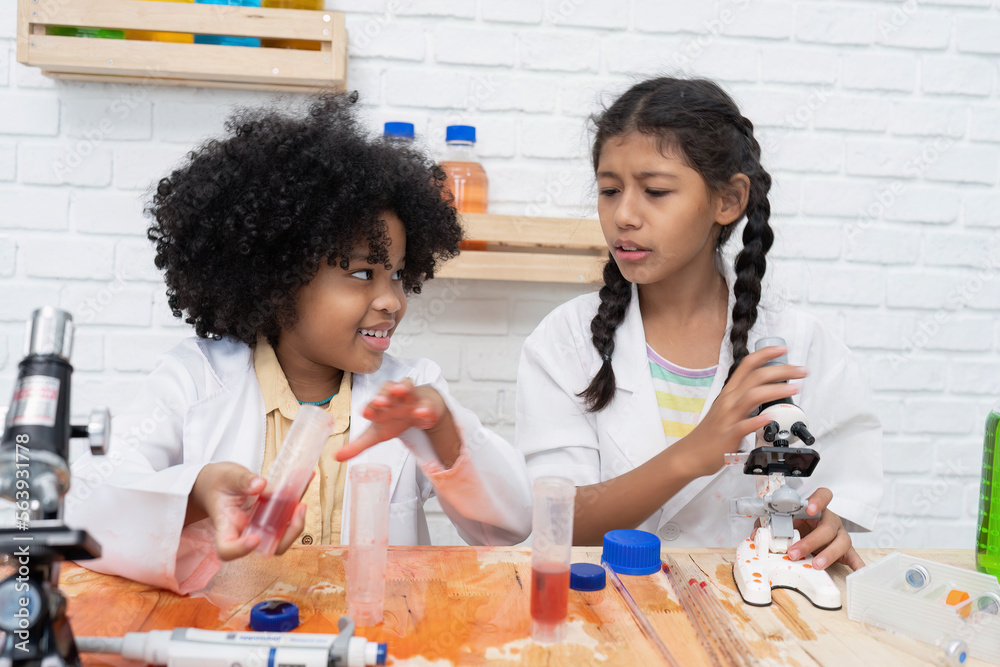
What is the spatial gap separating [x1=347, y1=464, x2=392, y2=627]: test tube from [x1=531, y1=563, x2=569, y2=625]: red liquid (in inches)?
5.9

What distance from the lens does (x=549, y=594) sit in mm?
700

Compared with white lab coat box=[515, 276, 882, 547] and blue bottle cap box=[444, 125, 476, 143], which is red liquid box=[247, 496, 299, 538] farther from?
blue bottle cap box=[444, 125, 476, 143]

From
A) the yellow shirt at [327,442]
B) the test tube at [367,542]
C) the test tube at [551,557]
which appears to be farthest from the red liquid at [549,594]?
the yellow shirt at [327,442]

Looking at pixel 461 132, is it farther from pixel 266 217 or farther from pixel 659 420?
pixel 659 420

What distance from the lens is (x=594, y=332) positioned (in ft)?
4.49

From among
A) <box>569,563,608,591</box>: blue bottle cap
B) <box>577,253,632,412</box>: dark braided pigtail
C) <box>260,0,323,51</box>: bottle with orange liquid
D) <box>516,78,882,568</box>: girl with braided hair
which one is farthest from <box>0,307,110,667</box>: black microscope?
<box>260,0,323,51</box>: bottle with orange liquid

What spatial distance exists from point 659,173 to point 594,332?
0.30 metres

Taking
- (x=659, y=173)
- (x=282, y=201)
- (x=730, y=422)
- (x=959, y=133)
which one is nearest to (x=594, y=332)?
(x=659, y=173)

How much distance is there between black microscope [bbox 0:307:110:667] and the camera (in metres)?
0.56

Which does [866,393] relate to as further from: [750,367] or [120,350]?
[120,350]

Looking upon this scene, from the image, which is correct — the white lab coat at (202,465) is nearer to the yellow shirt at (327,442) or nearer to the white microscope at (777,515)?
the yellow shirt at (327,442)

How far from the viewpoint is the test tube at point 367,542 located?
0.73m

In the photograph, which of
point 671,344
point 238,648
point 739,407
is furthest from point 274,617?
point 671,344

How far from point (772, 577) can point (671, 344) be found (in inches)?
23.5
